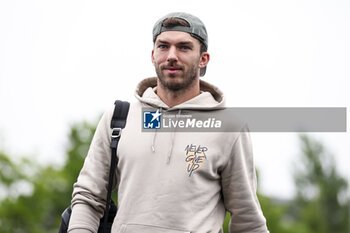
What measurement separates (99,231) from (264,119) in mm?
2286

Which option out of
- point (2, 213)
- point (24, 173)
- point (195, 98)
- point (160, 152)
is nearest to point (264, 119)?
point (195, 98)

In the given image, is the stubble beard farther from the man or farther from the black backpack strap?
the black backpack strap

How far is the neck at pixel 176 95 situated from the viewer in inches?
134

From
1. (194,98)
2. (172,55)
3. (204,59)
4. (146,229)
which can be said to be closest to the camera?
(146,229)

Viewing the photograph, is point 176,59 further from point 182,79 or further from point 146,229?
point 146,229

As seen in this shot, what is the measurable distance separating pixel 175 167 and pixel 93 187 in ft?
2.03

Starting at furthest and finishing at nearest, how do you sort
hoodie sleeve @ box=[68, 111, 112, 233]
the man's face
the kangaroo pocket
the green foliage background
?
the green foliage background < the man's face < hoodie sleeve @ box=[68, 111, 112, 233] < the kangaroo pocket

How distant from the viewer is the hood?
3336 mm

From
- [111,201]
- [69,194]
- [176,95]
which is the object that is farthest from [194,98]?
[69,194]

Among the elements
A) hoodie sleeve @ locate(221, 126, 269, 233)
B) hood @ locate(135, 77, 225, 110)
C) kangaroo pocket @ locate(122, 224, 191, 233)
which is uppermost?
hood @ locate(135, 77, 225, 110)

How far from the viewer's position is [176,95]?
3395 mm

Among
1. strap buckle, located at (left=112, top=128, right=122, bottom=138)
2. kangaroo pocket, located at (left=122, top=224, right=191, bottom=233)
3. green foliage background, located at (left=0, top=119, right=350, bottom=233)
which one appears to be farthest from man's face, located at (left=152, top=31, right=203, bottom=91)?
green foliage background, located at (left=0, top=119, right=350, bottom=233)

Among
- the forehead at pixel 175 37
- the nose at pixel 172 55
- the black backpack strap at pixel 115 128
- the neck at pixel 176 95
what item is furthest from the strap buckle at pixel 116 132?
the forehead at pixel 175 37

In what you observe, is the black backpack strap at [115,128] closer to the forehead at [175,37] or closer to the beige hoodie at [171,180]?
the beige hoodie at [171,180]
